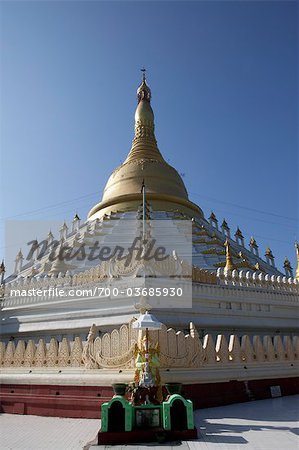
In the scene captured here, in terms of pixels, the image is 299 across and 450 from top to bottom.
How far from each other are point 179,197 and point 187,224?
6148mm

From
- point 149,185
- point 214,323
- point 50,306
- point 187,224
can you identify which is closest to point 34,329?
point 50,306

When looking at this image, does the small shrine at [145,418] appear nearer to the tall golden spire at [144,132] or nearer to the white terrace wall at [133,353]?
the white terrace wall at [133,353]

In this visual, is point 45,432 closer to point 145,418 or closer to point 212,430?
point 145,418

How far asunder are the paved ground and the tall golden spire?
103ft

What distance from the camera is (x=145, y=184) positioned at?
34094mm

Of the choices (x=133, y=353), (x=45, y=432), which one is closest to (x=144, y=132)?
(x=133, y=353)

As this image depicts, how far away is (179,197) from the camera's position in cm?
3388

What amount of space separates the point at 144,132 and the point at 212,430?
37.9 m

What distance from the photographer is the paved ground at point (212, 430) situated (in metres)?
6.56

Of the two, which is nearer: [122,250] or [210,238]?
[122,250]

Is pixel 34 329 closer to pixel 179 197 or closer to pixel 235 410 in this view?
pixel 235 410

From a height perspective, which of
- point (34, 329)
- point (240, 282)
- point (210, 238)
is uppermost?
point (210, 238)

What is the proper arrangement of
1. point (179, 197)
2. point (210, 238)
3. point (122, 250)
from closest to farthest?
point (122, 250) → point (210, 238) → point (179, 197)

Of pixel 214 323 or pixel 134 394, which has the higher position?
pixel 214 323
